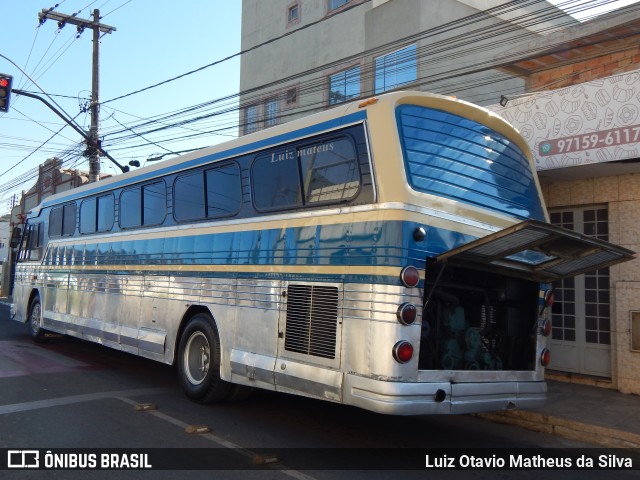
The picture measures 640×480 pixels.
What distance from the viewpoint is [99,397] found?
7.68m

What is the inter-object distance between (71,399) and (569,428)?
636 cm

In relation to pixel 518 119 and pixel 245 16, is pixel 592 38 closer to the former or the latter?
pixel 518 119

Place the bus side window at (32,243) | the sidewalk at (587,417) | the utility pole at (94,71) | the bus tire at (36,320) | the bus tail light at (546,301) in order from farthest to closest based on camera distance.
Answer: the utility pole at (94,71), the bus side window at (32,243), the bus tire at (36,320), the sidewalk at (587,417), the bus tail light at (546,301)

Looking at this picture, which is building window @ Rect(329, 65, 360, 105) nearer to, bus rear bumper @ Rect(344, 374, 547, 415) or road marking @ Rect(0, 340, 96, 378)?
road marking @ Rect(0, 340, 96, 378)

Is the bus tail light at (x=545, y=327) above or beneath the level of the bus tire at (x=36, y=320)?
above

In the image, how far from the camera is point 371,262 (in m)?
5.13

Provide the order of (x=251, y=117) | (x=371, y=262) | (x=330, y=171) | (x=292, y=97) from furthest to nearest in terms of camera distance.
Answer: (x=251, y=117), (x=292, y=97), (x=330, y=171), (x=371, y=262)

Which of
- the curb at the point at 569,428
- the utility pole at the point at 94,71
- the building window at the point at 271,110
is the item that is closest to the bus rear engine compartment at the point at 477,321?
the curb at the point at 569,428

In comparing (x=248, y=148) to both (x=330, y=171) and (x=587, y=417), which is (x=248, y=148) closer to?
(x=330, y=171)

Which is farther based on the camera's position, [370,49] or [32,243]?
[370,49]

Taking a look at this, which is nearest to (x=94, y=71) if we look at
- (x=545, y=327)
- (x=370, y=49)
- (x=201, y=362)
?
(x=370, y=49)

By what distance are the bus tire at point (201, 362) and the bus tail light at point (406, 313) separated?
295cm

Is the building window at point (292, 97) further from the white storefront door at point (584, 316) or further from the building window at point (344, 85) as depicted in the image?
the white storefront door at point (584, 316)

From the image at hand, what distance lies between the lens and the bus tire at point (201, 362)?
7.12 meters
